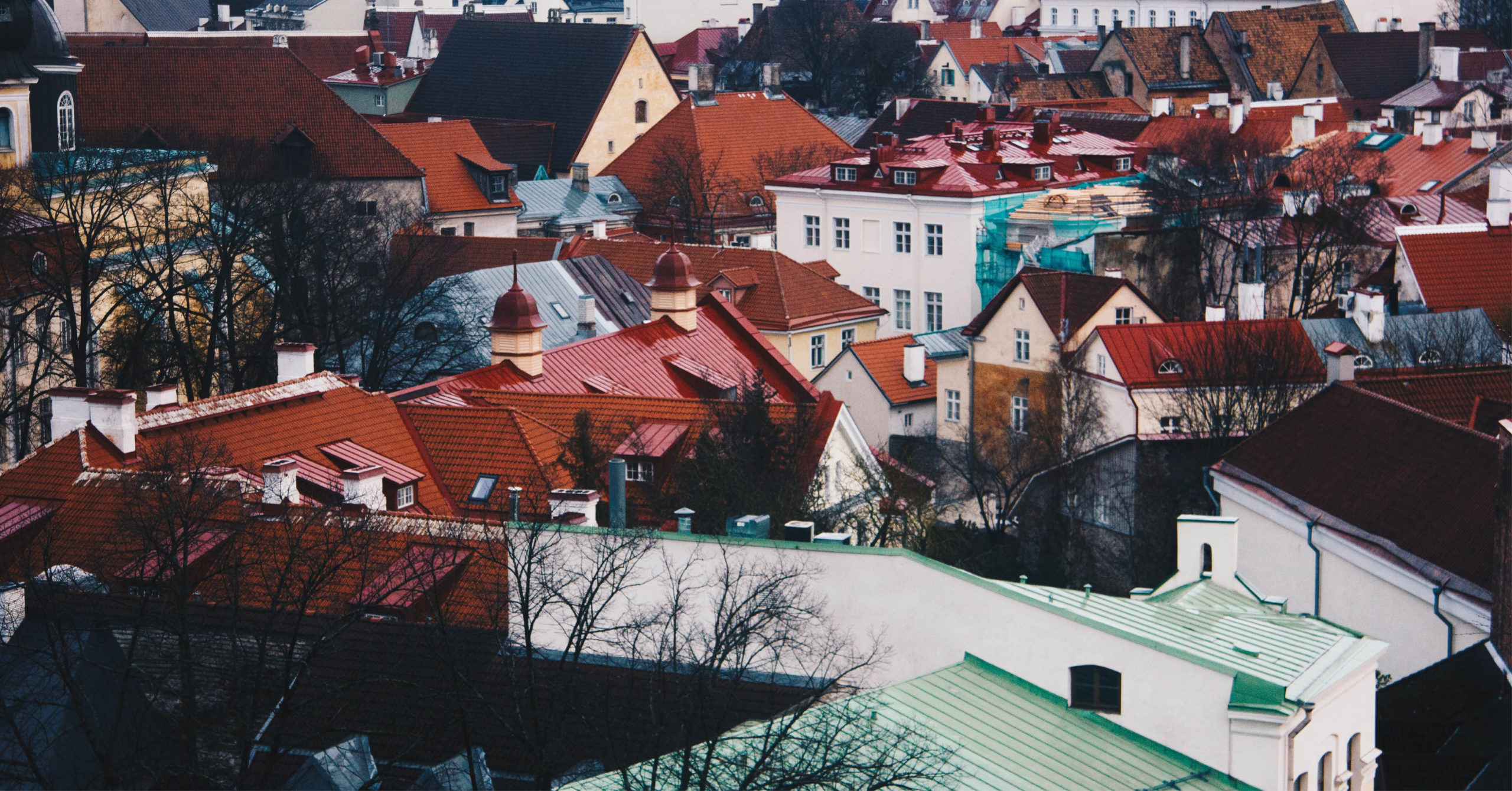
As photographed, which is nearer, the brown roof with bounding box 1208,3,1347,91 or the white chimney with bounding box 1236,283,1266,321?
the white chimney with bounding box 1236,283,1266,321

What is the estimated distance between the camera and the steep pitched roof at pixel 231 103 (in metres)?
72.6

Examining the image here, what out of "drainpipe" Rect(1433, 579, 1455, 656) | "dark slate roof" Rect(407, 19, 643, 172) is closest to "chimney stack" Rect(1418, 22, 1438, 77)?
"dark slate roof" Rect(407, 19, 643, 172)

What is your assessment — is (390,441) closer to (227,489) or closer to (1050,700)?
(227,489)

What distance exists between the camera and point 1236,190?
6825 cm

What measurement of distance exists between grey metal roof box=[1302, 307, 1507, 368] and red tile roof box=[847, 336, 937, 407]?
9945 millimetres

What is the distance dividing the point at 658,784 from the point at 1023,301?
124 feet

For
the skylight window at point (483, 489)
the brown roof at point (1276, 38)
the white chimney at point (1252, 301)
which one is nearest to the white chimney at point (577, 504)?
the skylight window at point (483, 489)

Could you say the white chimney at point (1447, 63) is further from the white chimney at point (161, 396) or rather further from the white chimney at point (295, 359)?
the white chimney at point (161, 396)

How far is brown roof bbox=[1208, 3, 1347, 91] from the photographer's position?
389 ft

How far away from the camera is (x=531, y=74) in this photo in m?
101

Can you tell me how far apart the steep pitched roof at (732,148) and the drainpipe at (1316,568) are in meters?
50.4

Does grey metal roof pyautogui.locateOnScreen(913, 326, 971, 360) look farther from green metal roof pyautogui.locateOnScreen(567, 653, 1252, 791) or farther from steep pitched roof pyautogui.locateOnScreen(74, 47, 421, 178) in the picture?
green metal roof pyautogui.locateOnScreen(567, 653, 1252, 791)

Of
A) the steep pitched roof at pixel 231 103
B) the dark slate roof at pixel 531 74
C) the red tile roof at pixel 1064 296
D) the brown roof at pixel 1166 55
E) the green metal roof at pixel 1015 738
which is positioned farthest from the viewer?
the brown roof at pixel 1166 55

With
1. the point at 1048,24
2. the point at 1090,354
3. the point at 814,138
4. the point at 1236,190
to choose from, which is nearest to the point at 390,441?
the point at 1090,354
